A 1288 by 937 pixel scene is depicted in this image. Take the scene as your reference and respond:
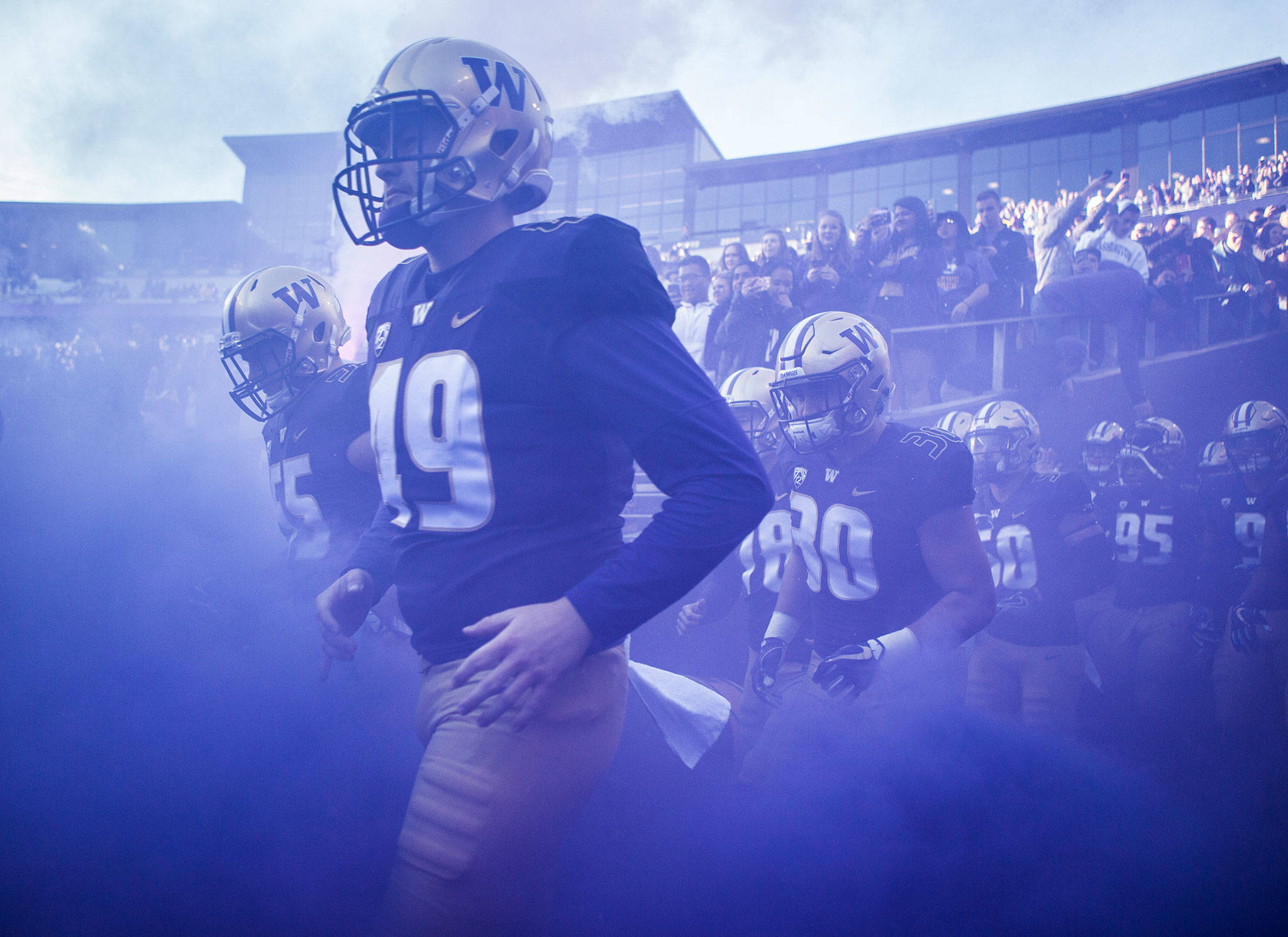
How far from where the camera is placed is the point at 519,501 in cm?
126

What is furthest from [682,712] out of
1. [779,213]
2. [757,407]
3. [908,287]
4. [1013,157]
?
[779,213]

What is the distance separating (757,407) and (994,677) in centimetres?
201

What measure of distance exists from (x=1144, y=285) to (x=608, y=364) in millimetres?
7530

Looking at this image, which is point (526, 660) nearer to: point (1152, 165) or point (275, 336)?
point (275, 336)

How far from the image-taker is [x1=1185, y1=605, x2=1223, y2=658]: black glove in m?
4.26

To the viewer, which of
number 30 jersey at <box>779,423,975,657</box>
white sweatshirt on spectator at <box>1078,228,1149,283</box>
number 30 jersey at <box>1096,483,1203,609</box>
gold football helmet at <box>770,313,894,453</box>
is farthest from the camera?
white sweatshirt on spectator at <box>1078,228,1149,283</box>

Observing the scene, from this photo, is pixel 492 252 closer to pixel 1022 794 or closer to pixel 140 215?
pixel 1022 794

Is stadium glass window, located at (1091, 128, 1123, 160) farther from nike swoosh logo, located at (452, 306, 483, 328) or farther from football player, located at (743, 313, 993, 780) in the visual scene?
→ nike swoosh logo, located at (452, 306, 483, 328)

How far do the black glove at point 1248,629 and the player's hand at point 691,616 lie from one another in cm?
294

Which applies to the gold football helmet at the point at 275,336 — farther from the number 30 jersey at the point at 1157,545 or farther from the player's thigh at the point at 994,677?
the number 30 jersey at the point at 1157,545

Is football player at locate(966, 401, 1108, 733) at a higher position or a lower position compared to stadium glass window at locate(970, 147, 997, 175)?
lower

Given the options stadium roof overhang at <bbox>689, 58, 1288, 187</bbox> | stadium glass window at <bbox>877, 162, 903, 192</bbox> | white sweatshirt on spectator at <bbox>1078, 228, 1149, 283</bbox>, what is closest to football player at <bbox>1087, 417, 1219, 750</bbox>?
white sweatshirt on spectator at <bbox>1078, 228, 1149, 283</bbox>

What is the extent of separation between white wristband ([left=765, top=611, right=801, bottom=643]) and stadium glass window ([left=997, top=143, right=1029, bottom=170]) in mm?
16269

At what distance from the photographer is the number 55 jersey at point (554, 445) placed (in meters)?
1.15
